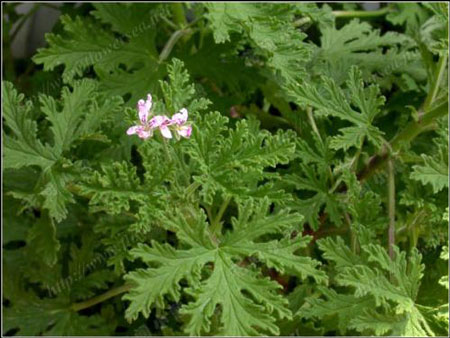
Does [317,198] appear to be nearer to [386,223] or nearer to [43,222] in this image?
[386,223]

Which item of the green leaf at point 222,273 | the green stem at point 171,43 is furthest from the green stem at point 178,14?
the green leaf at point 222,273

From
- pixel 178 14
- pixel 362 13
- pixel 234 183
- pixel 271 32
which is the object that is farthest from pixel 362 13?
pixel 234 183

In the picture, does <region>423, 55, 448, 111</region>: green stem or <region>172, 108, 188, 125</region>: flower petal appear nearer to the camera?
<region>172, 108, 188, 125</region>: flower petal

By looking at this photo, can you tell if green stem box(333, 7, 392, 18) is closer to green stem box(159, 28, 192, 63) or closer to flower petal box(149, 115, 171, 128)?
green stem box(159, 28, 192, 63)

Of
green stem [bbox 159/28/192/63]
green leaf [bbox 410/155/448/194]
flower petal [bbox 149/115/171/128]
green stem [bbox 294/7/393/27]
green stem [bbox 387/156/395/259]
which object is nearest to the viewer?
flower petal [bbox 149/115/171/128]

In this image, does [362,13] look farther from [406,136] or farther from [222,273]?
[222,273]

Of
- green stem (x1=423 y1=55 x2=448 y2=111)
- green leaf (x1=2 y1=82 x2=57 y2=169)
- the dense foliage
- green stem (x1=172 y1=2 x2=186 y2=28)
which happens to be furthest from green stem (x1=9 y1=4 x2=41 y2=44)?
green stem (x1=423 y1=55 x2=448 y2=111)

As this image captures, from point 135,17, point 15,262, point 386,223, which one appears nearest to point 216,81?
point 135,17
